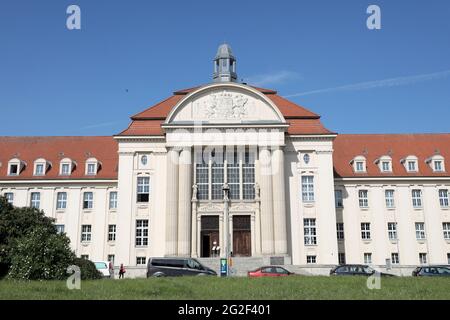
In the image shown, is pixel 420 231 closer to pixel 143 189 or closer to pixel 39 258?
pixel 143 189

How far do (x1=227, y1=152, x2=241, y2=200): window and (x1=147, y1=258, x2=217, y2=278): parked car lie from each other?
11.2 metres

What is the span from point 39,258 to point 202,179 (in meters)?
20.8

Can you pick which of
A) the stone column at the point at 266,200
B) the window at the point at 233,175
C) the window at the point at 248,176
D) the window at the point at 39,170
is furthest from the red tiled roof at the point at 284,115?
the window at the point at 39,170

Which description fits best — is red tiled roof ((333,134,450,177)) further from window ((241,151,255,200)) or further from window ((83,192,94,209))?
window ((83,192,94,209))

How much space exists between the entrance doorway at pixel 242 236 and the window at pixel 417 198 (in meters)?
16.1

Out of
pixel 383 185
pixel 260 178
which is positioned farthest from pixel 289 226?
pixel 383 185

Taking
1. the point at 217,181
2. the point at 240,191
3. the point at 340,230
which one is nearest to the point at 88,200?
the point at 217,181

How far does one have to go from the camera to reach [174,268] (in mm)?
28125

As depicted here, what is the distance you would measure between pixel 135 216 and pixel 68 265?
19.3 m

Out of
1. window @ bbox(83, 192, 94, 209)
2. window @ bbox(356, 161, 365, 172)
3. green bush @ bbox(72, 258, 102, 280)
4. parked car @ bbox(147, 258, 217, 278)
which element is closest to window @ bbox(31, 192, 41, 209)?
window @ bbox(83, 192, 94, 209)

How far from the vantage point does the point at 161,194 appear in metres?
39.7

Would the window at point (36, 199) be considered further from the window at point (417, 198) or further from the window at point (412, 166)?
the window at point (412, 166)

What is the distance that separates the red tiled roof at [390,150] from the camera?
145 ft
